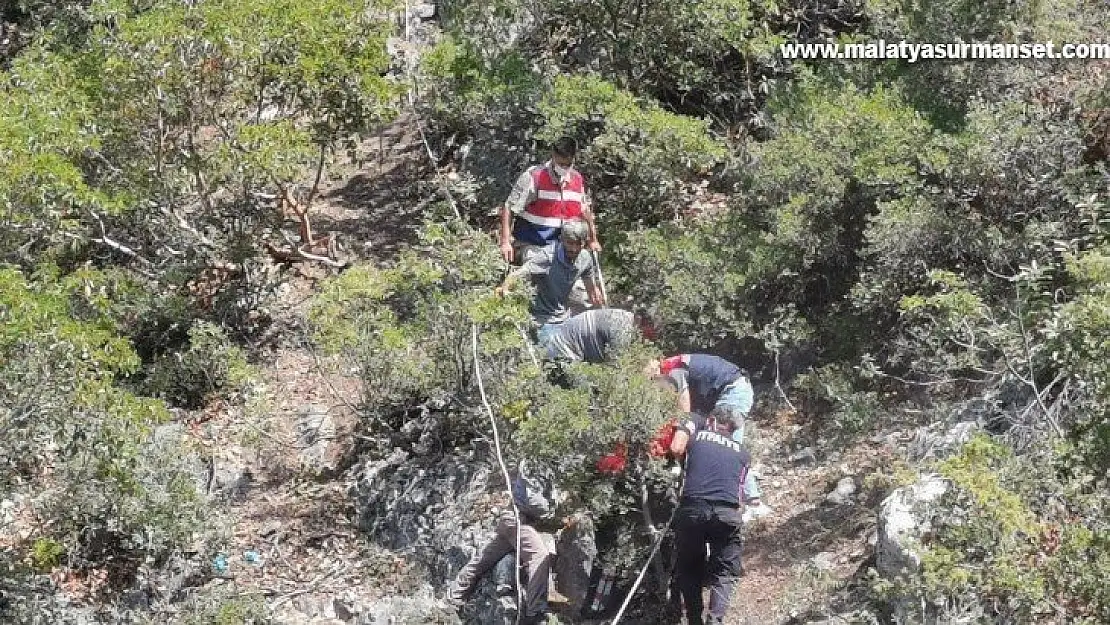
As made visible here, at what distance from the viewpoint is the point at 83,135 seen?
29.1ft

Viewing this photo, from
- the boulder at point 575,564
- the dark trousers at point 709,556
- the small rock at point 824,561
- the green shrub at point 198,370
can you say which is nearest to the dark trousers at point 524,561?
the boulder at point 575,564

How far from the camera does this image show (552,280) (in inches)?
309

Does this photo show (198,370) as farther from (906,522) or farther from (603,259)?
(906,522)

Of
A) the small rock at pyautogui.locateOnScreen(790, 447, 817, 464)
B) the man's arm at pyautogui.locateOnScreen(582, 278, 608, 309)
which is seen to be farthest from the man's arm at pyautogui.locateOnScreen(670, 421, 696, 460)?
the man's arm at pyautogui.locateOnScreen(582, 278, 608, 309)

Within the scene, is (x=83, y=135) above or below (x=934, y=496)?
above

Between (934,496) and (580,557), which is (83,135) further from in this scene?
(934,496)

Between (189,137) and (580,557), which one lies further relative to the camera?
(189,137)

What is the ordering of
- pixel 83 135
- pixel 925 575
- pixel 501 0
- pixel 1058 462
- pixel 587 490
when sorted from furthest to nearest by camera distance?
pixel 501 0 < pixel 83 135 < pixel 587 490 < pixel 1058 462 < pixel 925 575

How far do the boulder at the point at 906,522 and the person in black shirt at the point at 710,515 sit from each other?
0.73 meters

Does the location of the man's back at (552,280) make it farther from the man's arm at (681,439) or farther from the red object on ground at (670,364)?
the man's arm at (681,439)

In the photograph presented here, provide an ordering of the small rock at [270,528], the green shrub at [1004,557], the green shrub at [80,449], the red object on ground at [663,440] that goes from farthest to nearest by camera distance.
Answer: the small rock at [270,528] < the green shrub at [80,449] < the red object on ground at [663,440] < the green shrub at [1004,557]

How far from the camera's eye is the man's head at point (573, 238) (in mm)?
7738

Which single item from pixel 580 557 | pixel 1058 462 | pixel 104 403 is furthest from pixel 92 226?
pixel 1058 462

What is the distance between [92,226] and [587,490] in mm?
5011
